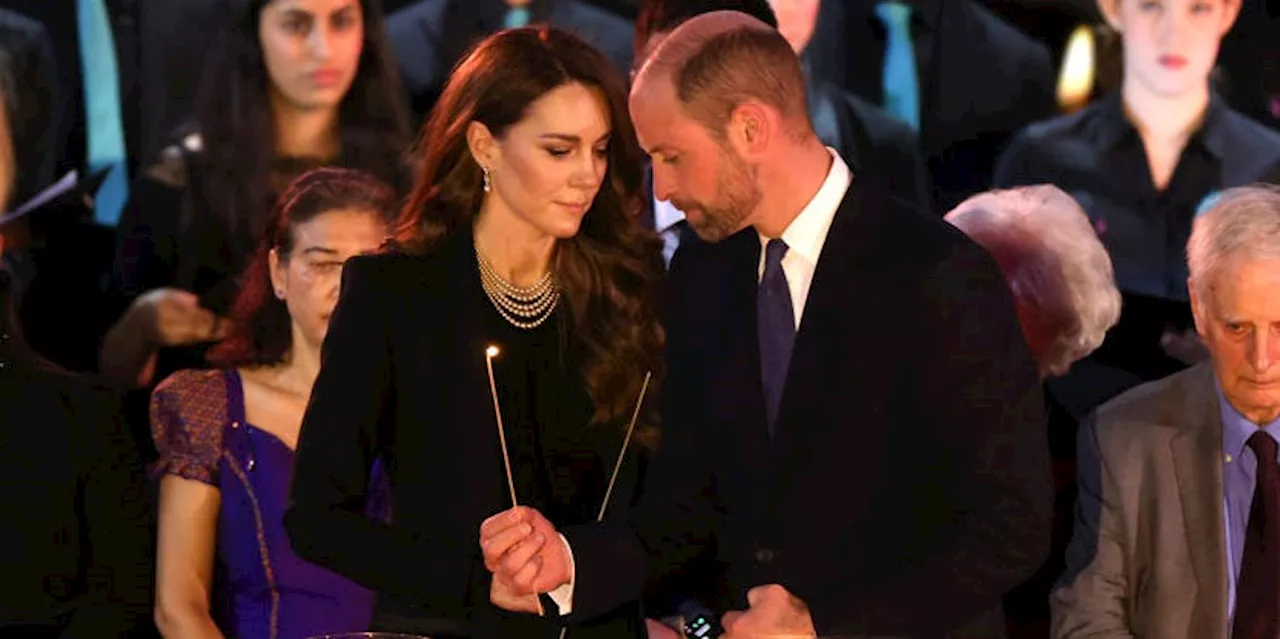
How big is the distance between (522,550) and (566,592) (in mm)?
164

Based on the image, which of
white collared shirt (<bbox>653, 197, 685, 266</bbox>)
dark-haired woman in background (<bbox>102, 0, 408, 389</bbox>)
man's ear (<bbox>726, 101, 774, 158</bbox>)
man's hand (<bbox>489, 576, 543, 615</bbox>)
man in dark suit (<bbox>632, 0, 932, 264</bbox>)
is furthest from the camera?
dark-haired woman in background (<bbox>102, 0, 408, 389</bbox>)

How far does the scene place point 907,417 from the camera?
2.96 metres

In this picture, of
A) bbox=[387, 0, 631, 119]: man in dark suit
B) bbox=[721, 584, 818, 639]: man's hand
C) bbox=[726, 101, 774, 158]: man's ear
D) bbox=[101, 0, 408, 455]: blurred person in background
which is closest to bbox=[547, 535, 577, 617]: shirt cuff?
bbox=[721, 584, 818, 639]: man's hand

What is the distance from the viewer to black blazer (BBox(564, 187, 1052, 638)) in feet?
9.53

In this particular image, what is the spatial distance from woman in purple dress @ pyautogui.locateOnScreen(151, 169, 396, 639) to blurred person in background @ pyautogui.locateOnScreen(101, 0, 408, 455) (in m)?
0.85

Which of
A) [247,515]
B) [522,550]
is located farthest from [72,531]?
[522,550]

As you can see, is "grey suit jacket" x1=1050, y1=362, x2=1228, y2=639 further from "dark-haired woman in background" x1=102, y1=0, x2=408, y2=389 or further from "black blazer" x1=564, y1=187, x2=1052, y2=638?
"dark-haired woman in background" x1=102, y1=0, x2=408, y2=389

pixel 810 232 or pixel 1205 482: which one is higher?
pixel 810 232

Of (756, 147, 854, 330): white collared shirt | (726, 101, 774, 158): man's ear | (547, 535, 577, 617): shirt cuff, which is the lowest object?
(547, 535, 577, 617): shirt cuff

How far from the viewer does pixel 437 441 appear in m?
3.10

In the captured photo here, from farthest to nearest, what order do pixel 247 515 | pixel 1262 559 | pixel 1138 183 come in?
1. pixel 1138 183
2. pixel 247 515
3. pixel 1262 559

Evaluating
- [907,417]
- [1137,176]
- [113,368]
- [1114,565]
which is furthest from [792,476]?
[113,368]

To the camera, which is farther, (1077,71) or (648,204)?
(1077,71)

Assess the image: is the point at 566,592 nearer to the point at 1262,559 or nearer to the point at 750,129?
the point at 750,129
